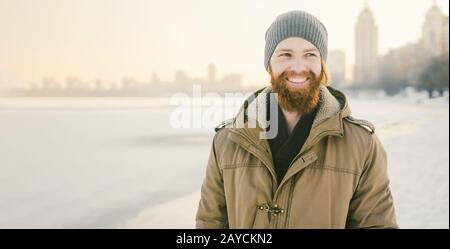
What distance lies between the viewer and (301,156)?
1.40 m

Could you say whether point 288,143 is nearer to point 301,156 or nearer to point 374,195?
point 301,156

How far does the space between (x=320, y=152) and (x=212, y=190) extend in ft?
1.51

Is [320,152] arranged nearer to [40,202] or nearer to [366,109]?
[40,202]

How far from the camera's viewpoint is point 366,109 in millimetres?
6988

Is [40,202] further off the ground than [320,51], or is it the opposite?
[320,51]

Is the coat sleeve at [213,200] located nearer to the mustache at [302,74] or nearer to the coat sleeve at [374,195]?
the mustache at [302,74]

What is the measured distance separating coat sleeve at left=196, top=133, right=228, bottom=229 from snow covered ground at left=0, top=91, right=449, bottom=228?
4.63 feet

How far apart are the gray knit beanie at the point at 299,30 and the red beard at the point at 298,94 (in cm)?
11

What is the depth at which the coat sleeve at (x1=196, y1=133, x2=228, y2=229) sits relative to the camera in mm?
1587

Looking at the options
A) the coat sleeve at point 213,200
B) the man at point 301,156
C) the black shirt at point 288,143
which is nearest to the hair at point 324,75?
the man at point 301,156

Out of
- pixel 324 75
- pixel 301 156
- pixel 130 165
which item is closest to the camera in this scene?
pixel 301 156

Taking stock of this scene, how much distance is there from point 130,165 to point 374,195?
5.62 m

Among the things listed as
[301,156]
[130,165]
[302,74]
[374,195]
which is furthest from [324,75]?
[130,165]
